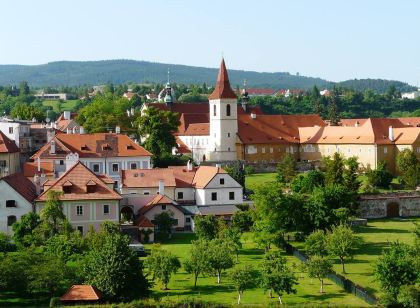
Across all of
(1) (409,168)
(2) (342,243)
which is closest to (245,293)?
(2) (342,243)

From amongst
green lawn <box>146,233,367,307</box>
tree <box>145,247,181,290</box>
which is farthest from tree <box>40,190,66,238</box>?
tree <box>145,247,181,290</box>

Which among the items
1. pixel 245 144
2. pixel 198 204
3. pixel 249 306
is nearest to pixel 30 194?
pixel 198 204

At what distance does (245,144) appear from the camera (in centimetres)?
9031

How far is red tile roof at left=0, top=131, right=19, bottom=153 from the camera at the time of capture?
64.0m

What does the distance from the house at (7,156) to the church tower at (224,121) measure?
1104 inches

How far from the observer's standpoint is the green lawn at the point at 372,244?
136 ft

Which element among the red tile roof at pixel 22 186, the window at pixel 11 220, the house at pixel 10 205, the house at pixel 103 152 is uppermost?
the house at pixel 103 152

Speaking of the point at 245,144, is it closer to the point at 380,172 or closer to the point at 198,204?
the point at 380,172

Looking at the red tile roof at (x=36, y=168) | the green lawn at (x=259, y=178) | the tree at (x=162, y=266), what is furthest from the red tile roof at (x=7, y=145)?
the tree at (x=162, y=266)

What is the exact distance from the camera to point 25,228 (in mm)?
47938

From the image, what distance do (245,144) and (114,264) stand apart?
55.1 m

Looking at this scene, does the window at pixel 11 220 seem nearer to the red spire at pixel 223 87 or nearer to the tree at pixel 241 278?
the tree at pixel 241 278

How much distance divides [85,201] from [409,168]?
31.6m

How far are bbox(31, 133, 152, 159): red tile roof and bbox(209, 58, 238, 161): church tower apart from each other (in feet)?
72.9
